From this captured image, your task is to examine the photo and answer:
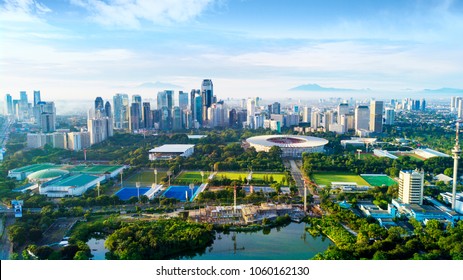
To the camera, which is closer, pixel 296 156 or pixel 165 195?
pixel 165 195

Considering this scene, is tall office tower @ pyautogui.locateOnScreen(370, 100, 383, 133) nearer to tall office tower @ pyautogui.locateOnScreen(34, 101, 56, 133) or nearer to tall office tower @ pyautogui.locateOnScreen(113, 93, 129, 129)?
tall office tower @ pyautogui.locateOnScreen(113, 93, 129, 129)

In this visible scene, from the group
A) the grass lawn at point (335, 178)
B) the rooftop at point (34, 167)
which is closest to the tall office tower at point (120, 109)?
the rooftop at point (34, 167)

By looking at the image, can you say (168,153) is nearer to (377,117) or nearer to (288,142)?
(288,142)

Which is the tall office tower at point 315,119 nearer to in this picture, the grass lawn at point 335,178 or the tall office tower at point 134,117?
the tall office tower at point 134,117
